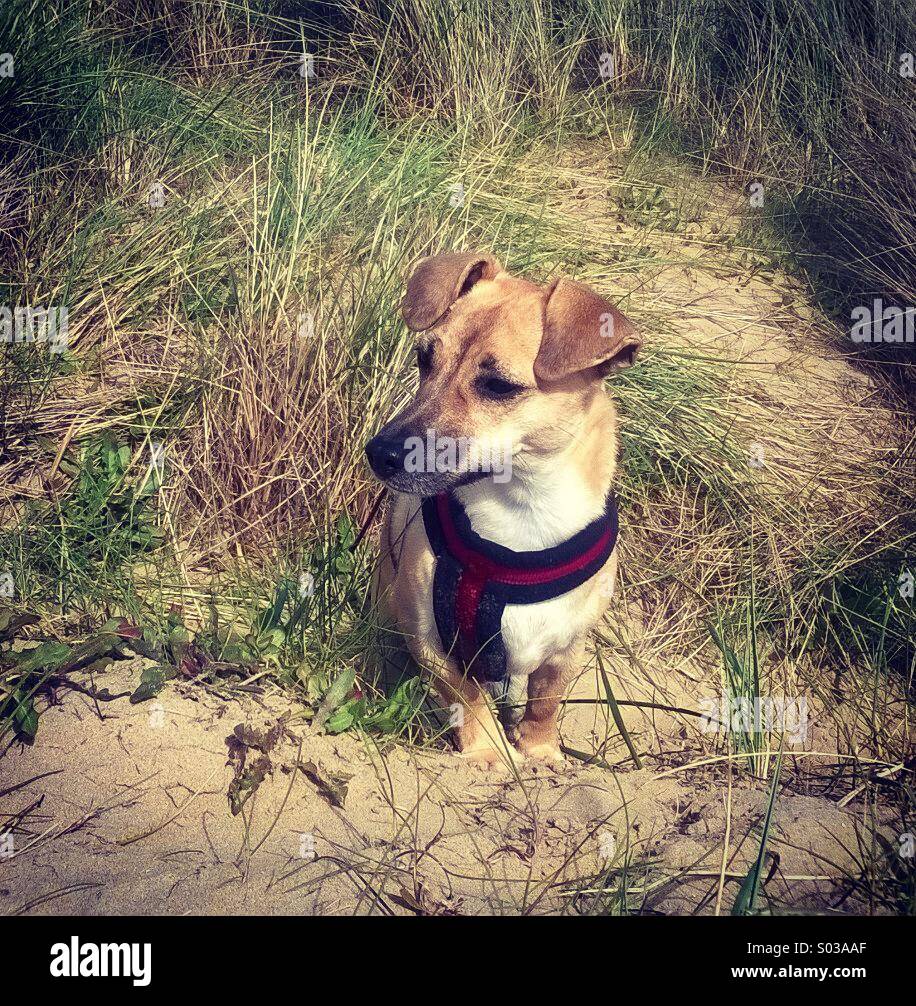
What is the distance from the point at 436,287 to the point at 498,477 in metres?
0.65

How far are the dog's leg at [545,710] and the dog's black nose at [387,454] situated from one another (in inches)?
38.0

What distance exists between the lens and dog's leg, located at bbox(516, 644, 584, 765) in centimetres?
303

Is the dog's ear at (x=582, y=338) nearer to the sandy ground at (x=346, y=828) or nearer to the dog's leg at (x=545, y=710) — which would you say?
the dog's leg at (x=545, y=710)

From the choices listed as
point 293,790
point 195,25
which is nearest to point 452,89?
point 195,25

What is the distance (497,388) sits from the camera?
2619mm

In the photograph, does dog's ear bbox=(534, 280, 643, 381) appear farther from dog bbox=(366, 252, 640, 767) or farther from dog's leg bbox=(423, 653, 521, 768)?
dog's leg bbox=(423, 653, 521, 768)

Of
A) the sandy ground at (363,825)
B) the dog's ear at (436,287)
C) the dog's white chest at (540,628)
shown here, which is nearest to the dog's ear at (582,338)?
the dog's ear at (436,287)

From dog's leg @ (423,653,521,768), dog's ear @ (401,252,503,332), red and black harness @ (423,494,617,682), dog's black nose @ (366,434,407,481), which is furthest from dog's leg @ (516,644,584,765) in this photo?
dog's ear @ (401,252,503,332)

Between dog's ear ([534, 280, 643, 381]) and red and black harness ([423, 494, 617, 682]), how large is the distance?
1.69 feet

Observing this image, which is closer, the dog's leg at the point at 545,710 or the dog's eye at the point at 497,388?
the dog's eye at the point at 497,388

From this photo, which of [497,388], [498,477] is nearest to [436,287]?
[497,388]

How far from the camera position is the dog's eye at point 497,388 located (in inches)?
103

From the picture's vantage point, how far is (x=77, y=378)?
3.71 metres
